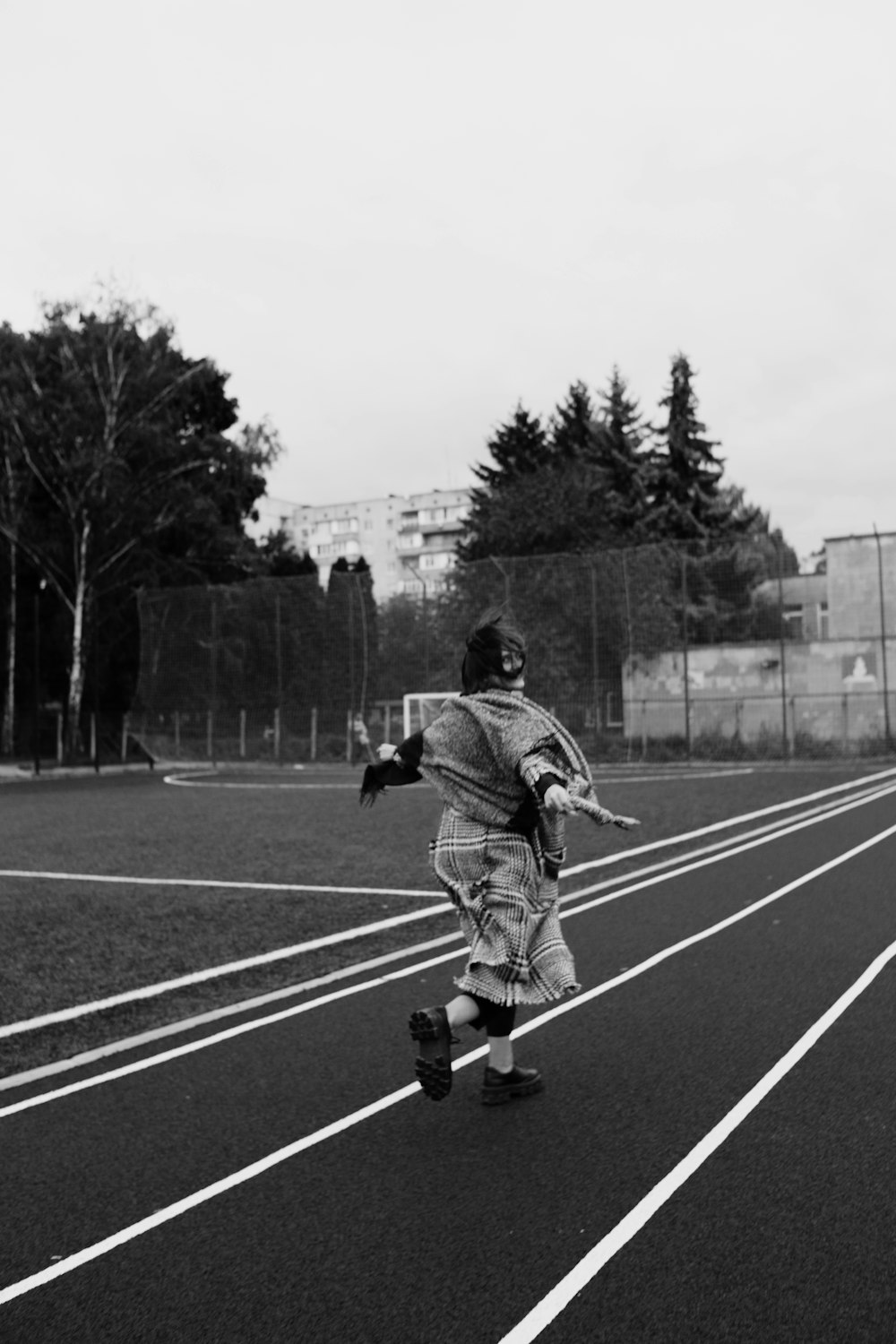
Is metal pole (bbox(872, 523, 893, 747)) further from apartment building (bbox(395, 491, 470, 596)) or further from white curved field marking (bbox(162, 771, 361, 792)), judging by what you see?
apartment building (bbox(395, 491, 470, 596))

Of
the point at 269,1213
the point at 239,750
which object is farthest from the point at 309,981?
the point at 239,750

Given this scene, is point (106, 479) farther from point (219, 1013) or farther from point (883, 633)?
point (219, 1013)

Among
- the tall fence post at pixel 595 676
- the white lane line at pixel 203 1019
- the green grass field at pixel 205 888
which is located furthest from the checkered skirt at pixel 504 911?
the tall fence post at pixel 595 676

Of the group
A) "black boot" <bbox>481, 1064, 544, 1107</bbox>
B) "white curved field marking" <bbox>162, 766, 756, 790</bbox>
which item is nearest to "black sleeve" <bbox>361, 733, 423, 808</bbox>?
"black boot" <bbox>481, 1064, 544, 1107</bbox>

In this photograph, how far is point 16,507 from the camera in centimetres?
4006

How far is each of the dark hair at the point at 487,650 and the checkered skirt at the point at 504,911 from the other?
A: 0.52 meters

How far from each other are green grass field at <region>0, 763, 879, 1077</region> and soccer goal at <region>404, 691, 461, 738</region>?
8.59 meters

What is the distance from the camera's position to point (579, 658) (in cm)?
3041

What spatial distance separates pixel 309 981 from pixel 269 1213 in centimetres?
350

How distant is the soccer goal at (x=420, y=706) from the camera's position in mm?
31609

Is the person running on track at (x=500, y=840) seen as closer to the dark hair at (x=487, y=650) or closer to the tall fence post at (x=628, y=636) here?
the dark hair at (x=487, y=650)

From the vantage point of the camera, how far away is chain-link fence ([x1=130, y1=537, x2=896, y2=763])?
28.3 meters

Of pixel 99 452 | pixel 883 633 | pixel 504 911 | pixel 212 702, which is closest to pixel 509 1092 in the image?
pixel 504 911

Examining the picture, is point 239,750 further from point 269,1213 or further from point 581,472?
point 269,1213
